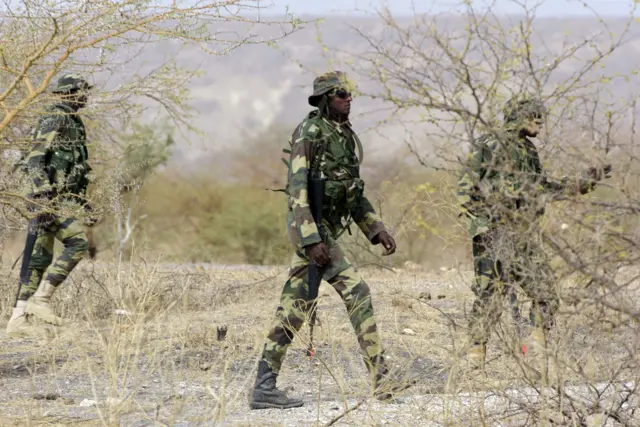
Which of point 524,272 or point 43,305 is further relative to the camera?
point 43,305

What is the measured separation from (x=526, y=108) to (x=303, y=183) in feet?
5.43

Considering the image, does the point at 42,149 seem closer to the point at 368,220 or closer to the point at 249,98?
the point at 368,220

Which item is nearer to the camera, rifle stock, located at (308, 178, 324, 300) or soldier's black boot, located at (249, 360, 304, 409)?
soldier's black boot, located at (249, 360, 304, 409)

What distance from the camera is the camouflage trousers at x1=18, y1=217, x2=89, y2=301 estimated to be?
7332mm

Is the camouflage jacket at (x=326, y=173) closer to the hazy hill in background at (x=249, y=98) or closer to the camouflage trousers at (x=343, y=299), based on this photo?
the camouflage trousers at (x=343, y=299)

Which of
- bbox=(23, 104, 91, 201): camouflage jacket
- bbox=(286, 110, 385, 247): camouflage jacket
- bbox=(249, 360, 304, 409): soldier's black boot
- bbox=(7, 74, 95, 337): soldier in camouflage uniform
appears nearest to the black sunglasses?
bbox=(286, 110, 385, 247): camouflage jacket

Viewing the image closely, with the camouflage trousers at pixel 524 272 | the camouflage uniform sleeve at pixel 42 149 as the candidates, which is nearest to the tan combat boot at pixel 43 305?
the camouflage uniform sleeve at pixel 42 149

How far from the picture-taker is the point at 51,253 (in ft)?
24.7

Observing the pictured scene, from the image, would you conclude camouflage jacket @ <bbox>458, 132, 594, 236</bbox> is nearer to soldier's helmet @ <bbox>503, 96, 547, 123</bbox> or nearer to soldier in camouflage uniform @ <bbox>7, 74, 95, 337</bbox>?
soldier's helmet @ <bbox>503, 96, 547, 123</bbox>

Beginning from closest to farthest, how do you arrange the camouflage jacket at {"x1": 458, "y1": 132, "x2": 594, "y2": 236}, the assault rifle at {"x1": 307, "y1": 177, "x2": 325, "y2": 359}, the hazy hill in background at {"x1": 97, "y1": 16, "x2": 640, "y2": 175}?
the camouflage jacket at {"x1": 458, "y1": 132, "x2": 594, "y2": 236}
the assault rifle at {"x1": 307, "y1": 177, "x2": 325, "y2": 359}
the hazy hill in background at {"x1": 97, "y1": 16, "x2": 640, "y2": 175}

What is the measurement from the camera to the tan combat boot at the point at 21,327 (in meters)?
7.22

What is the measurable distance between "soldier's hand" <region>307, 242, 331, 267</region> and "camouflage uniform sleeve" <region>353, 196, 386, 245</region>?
460 mm

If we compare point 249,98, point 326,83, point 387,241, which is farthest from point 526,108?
point 249,98

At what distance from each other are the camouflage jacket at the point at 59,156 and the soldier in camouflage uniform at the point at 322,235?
2.15 metres
